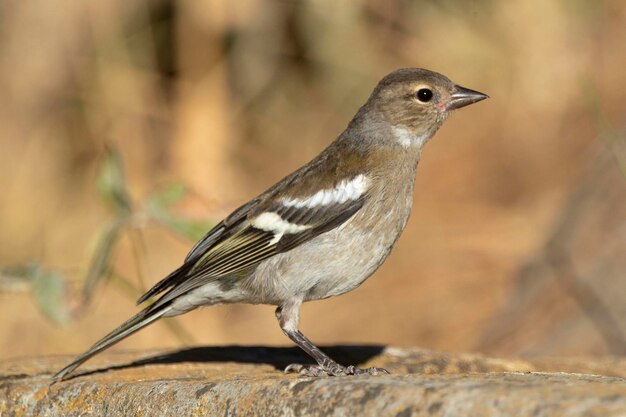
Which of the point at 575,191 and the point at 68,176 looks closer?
the point at 575,191

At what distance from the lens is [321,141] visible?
32.5 ft

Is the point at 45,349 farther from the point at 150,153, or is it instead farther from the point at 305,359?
the point at 305,359

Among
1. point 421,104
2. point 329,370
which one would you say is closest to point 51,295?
point 329,370

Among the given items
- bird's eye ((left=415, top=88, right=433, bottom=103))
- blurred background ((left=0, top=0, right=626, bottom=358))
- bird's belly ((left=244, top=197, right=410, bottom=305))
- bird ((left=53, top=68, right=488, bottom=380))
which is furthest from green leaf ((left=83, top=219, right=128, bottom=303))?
blurred background ((left=0, top=0, right=626, bottom=358))

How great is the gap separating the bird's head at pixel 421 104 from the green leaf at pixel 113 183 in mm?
1305

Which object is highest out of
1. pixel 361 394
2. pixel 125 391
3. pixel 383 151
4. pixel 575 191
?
pixel 575 191

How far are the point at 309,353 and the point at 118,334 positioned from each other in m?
0.81

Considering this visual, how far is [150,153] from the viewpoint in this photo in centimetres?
944

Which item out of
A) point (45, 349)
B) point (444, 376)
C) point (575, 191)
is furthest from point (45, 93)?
point (444, 376)

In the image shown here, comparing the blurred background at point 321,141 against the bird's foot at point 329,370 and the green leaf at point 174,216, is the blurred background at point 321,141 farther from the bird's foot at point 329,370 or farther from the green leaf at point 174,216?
the bird's foot at point 329,370

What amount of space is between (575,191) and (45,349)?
422 cm

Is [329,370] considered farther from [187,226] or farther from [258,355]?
[187,226]

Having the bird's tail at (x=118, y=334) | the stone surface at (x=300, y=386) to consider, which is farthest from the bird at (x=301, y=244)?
the stone surface at (x=300, y=386)

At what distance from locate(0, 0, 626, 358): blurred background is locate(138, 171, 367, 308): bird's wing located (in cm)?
259
